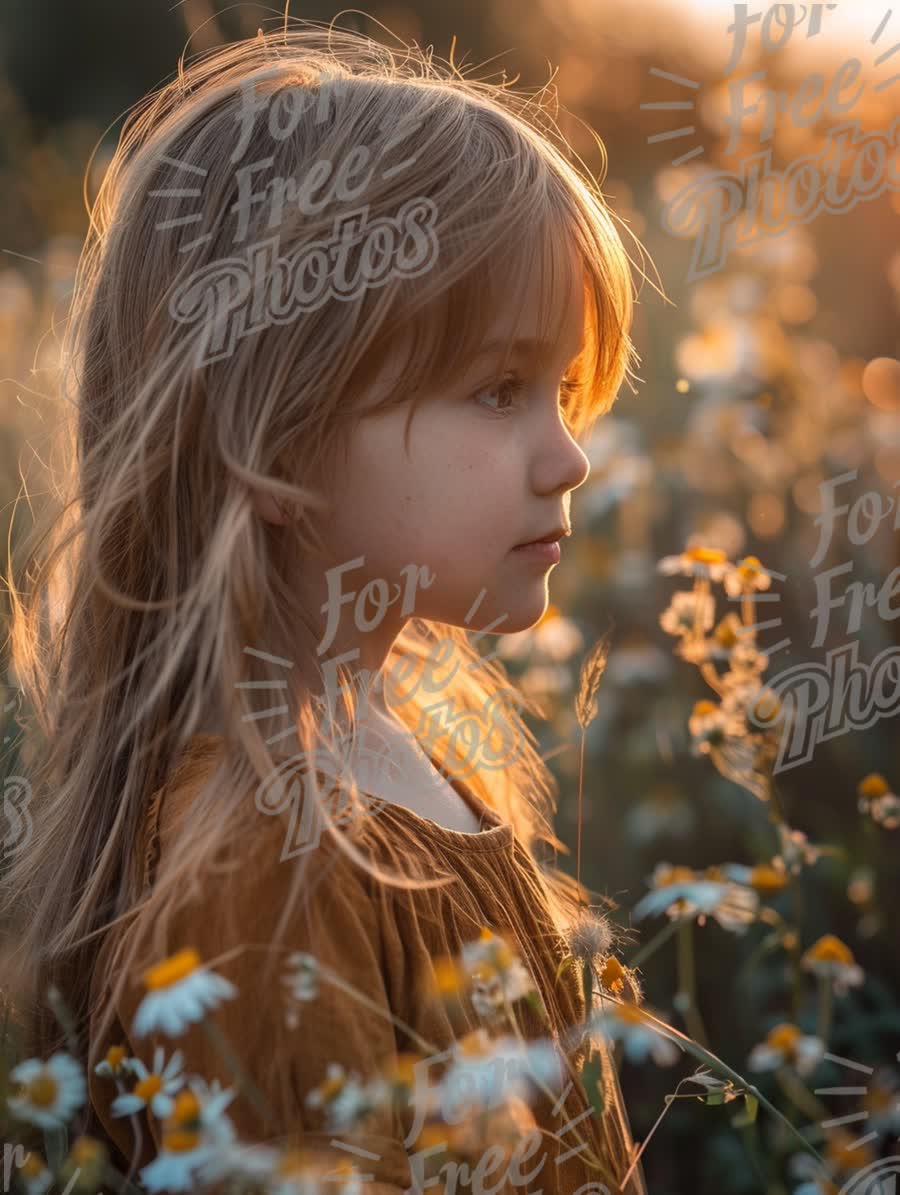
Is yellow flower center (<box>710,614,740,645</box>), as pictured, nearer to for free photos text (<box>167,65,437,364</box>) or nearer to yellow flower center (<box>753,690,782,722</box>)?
yellow flower center (<box>753,690,782,722</box>)

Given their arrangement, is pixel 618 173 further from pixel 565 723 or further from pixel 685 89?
pixel 565 723

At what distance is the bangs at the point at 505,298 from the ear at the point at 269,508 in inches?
3.8

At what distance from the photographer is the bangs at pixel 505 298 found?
2.81 feet

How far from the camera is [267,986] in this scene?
0.74 m

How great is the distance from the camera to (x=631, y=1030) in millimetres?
677

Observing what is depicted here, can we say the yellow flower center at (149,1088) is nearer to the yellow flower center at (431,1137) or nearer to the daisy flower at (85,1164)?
the daisy flower at (85,1164)

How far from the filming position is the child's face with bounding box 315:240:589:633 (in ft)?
2.85

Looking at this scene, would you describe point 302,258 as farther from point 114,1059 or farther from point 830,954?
point 830,954

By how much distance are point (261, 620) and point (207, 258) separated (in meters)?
0.26

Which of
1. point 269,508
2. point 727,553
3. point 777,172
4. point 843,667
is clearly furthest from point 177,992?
point 777,172

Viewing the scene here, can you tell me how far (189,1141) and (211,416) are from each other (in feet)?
1.56

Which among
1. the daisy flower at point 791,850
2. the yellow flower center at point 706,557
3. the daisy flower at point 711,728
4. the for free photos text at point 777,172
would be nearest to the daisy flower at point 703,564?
the yellow flower center at point 706,557

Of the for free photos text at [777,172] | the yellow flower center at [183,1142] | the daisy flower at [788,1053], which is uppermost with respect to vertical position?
the for free photos text at [777,172]

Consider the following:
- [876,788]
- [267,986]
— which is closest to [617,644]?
[876,788]
